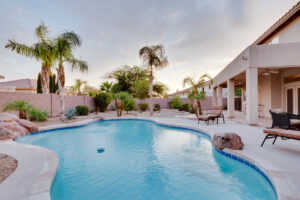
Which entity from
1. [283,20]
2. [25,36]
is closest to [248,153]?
[283,20]

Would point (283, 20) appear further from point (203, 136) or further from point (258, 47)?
point (203, 136)

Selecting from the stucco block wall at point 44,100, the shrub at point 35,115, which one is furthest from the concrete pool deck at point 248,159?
the stucco block wall at point 44,100

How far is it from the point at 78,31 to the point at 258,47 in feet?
39.9

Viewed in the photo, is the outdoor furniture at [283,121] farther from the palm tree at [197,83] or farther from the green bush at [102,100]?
the green bush at [102,100]

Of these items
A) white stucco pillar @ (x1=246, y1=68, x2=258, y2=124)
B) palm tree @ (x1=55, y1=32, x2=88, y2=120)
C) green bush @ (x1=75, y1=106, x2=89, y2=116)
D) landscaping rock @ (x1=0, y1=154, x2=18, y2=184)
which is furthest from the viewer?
green bush @ (x1=75, y1=106, x2=89, y2=116)

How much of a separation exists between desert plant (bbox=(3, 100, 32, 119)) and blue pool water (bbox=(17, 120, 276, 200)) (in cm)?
552

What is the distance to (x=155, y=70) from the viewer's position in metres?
15.3

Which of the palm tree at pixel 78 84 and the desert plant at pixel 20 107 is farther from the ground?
the palm tree at pixel 78 84

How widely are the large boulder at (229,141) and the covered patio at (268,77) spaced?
410cm

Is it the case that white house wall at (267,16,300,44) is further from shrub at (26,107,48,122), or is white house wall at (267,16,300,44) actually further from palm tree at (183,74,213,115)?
shrub at (26,107,48,122)

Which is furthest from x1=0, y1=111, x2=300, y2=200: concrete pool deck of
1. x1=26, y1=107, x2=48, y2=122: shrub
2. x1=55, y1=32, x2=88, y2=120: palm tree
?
x1=55, y1=32, x2=88, y2=120: palm tree

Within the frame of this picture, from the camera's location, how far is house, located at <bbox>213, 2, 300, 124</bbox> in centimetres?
700

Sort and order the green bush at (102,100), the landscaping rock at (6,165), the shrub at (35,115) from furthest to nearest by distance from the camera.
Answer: the green bush at (102,100)
the shrub at (35,115)
the landscaping rock at (6,165)

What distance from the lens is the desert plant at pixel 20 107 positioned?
8711 mm
